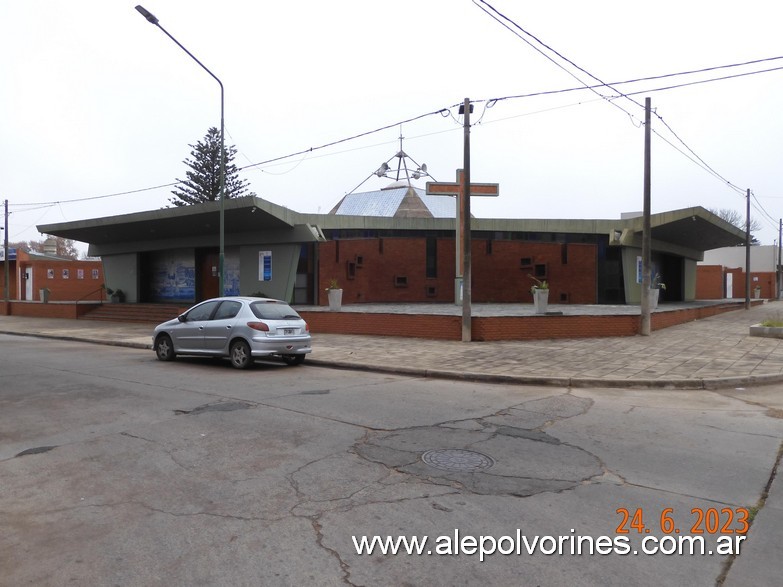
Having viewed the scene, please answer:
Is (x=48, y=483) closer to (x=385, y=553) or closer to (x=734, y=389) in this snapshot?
(x=385, y=553)

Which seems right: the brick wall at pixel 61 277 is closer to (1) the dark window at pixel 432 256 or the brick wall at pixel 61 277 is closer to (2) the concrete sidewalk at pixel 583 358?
(2) the concrete sidewalk at pixel 583 358

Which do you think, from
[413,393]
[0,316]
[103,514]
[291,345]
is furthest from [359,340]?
[0,316]

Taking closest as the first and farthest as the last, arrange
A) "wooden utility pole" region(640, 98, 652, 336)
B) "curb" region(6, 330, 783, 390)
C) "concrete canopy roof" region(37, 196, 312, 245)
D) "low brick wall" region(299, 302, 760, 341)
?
"curb" region(6, 330, 783, 390) → "wooden utility pole" region(640, 98, 652, 336) → "low brick wall" region(299, 302, 760, 341) → "concrete canopy roof" region(37, 196, 312, 245)

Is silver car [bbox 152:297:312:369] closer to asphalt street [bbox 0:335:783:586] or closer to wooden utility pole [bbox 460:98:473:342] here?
asphalt street [bbox 0:335:783:586]

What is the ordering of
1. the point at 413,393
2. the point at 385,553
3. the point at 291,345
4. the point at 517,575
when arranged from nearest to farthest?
the point at 517,575
the point at 385,553
the point at 413,393
the point at 291,345

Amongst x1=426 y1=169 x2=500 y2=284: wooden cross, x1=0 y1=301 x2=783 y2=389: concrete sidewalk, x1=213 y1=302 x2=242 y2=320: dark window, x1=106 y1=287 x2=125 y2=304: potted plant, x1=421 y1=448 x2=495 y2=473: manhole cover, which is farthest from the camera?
x1=106 y1=287 x2=125 y2=304: potted plant

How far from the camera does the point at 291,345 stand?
12.4 metres

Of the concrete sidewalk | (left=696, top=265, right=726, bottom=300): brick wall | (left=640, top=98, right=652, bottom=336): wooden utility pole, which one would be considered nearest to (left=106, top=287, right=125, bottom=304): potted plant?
the concrete sidewalk

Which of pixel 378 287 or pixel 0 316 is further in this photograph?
pixel 0 316

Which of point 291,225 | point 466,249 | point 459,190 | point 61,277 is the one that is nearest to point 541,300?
point 466,249

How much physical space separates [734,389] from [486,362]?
4.78m

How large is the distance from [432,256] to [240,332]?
15.6 m

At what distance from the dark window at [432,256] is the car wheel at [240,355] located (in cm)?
1542

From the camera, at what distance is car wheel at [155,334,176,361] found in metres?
13.6
